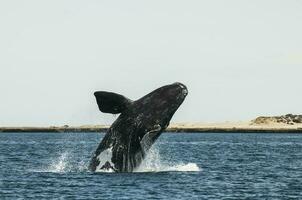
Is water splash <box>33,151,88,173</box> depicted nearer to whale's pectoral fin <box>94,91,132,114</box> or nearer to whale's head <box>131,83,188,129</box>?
whale's head <box>131,83,188,129</box>

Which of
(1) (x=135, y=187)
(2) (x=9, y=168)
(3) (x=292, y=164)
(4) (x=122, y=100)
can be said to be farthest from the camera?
(3) (x=292, y=164)

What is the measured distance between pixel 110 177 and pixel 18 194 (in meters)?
4.11

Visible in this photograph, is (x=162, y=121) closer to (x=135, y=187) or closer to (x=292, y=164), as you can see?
(x=135, y=187)

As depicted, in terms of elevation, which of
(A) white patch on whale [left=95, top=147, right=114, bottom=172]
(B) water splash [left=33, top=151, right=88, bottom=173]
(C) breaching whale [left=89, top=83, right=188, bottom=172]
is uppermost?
(C) breaching whale [left=89, top=83, right=188, bottom=172]

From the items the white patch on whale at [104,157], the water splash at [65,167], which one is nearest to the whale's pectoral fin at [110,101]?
the white patch on whale at [104,157]

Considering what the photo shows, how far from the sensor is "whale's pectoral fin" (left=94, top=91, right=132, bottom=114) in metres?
30.0

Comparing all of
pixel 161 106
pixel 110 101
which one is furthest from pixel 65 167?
pixel 110 101

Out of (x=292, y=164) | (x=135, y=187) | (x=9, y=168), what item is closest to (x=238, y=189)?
(x=135, y=187)

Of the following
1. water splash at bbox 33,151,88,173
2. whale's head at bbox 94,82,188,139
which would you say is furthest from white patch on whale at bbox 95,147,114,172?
water splash at bbox 33,151,88,173

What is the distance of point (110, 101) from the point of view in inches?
1190

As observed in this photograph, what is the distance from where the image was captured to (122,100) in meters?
31.0

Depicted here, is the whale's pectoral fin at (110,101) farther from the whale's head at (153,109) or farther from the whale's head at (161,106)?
the whale's head at (161,106)

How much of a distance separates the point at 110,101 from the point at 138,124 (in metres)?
1.90

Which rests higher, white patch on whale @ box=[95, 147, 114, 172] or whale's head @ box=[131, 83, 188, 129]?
whale's head @ box=[131, 83, 188, 129]
